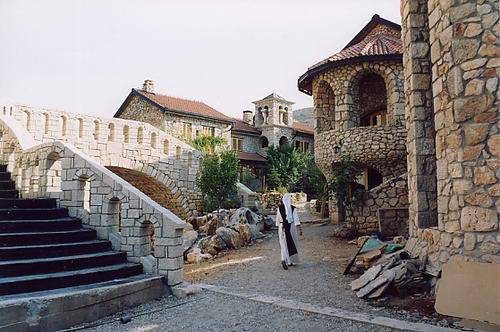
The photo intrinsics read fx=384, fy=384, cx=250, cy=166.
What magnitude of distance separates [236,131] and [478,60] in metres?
24.6

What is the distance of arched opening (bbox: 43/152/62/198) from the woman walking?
4344mm

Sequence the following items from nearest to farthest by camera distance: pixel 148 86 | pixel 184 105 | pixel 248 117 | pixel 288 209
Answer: pixel 288 209 < pixel 184 105 < pixel 148 86 < pixel 248 117

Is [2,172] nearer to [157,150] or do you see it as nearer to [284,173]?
[157,150]

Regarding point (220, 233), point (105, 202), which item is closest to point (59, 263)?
point (105, 202)

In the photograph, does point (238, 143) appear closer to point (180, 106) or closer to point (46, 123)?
point (180, 106)

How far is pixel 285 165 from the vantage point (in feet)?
89.6

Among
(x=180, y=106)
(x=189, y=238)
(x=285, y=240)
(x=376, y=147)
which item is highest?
(x=180, y=106)

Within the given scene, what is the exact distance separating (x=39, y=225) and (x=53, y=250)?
0.72 m

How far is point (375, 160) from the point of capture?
13.0 m

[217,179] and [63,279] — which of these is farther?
[217,179]

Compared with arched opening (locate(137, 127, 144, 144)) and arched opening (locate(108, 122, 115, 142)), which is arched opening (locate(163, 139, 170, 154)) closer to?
arched opening (locate(137, 127, 144, 144))

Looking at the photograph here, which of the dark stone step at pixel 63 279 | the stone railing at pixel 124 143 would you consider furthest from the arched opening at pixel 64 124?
the dark stone step at pixel 63 279

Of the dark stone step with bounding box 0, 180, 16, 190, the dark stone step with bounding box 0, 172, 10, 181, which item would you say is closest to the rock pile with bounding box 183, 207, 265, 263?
the dark stone step with bounding box 0, 180, 16, 190

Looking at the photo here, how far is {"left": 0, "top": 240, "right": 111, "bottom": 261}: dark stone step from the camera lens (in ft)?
16.6
